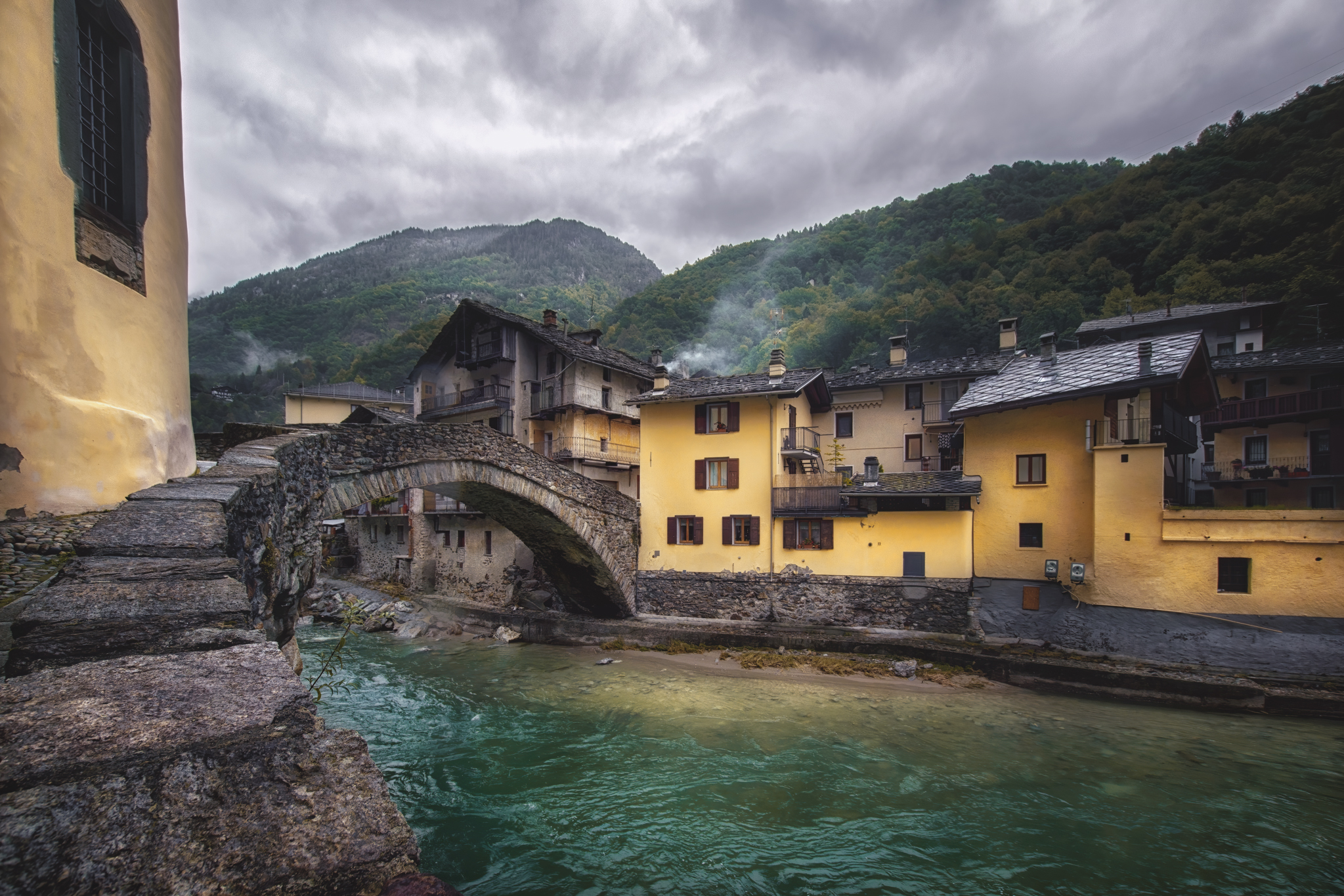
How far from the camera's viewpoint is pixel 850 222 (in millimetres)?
55688

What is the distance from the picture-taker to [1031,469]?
13922mm

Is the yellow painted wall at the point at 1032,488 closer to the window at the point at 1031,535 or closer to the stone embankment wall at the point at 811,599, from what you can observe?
the window at the point at 1031,535

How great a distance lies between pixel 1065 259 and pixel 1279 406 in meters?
16.6

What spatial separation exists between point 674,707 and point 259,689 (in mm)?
10257

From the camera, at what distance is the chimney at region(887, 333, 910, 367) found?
74.9 feet

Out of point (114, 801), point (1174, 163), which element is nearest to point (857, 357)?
point (1174, 163)

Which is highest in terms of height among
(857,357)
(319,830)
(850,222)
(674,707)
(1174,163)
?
(850,222)

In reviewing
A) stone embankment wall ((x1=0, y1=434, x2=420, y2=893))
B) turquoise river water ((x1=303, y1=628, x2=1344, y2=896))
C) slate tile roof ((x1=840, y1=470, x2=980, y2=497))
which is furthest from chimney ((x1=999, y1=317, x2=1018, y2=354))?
stone embankment wall ((x1=0, y1=434, x2=420, y2=893))

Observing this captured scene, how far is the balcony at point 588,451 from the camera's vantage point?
2094 cm

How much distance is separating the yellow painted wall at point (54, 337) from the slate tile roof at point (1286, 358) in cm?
2844

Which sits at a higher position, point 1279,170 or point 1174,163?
point 1174,163

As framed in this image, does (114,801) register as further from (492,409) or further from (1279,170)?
(1279,170)

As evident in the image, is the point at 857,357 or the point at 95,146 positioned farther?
the point at 857,357

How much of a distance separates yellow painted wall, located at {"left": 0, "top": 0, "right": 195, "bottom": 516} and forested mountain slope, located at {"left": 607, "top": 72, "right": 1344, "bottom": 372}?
2809cm
